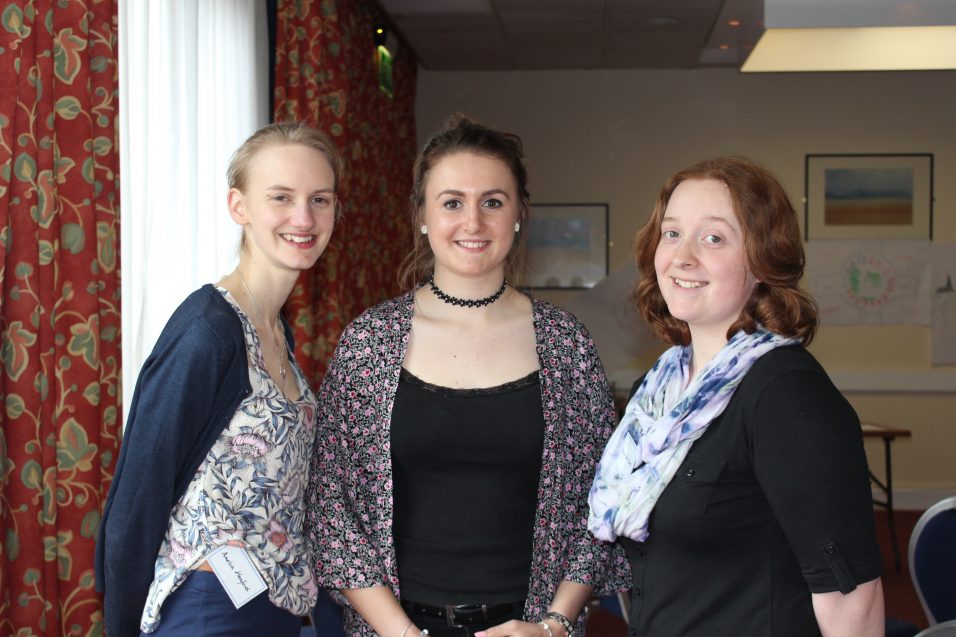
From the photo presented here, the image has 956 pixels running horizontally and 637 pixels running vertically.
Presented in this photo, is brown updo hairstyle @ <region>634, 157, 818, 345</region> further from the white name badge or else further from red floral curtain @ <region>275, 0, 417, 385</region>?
red floral curtain @ <region>275, 0, 417, 385</region>

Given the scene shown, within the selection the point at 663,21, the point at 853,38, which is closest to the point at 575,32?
the point at 663,21

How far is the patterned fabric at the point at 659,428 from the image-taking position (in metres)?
1.53

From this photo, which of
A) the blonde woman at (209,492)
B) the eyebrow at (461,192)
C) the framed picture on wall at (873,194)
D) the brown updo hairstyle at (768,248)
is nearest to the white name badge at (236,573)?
the blonde woman at (209,492)

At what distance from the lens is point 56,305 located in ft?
6.85

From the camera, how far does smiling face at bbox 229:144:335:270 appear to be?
1.96m

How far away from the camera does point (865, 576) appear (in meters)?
1.38

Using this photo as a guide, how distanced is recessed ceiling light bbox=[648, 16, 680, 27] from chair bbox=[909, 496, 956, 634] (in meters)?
4.26

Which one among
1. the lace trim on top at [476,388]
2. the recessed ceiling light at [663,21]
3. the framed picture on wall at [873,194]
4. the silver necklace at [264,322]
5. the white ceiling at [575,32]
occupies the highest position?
the white ceiling at [575,32]

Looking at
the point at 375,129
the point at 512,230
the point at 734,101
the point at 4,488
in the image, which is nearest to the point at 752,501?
the point at 512,230

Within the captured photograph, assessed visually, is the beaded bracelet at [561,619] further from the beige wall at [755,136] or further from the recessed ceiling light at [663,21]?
the beige wall at [755,136]

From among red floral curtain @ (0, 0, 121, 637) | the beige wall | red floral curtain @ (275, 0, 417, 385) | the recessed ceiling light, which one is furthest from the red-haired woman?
the beige wall

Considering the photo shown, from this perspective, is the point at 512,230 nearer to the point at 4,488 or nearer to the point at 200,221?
the point at 4,488

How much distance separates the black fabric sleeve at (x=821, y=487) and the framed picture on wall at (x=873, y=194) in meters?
6.43

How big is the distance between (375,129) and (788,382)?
466cm
